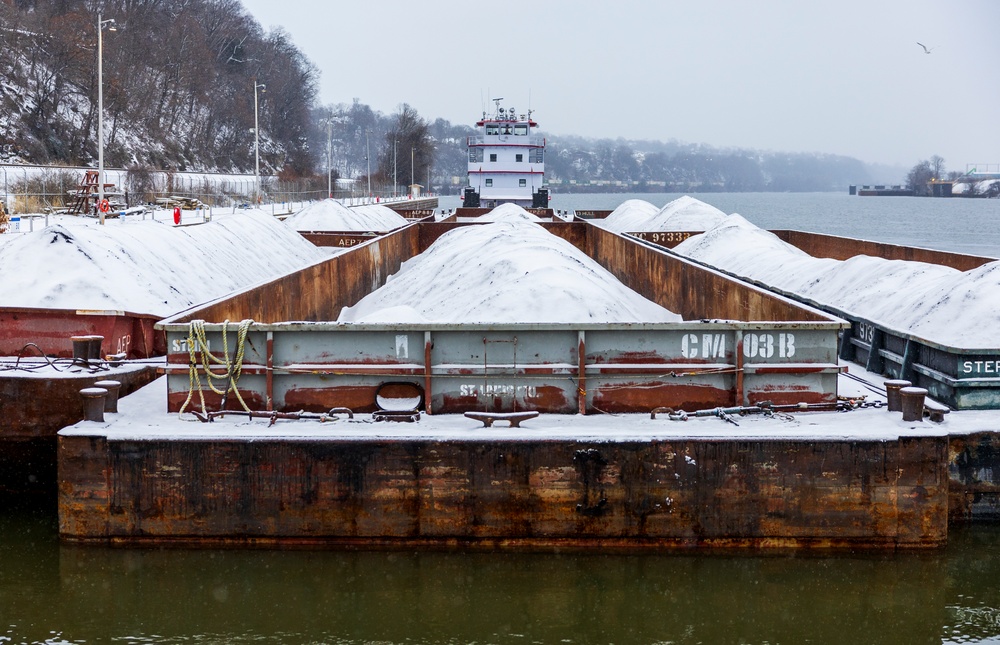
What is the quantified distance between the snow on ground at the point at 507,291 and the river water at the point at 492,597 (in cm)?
281

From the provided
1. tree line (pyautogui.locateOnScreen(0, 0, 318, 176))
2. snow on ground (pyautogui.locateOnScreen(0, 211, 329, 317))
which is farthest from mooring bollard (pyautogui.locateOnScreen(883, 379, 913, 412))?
tree line (pyautogui.locateOnScreen(0, 0, 318, 176))

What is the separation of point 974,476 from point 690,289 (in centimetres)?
680

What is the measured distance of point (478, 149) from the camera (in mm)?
56281

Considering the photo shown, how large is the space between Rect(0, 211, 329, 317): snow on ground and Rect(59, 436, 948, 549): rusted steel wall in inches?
159

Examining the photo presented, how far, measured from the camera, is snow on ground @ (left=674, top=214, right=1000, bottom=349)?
10578mm

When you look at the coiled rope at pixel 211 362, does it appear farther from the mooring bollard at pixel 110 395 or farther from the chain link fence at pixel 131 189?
the chain link fence at pixel 131 189

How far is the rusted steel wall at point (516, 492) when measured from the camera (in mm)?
8414

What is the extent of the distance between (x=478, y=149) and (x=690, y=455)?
49.1 meters

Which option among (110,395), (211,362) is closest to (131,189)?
(110,395)

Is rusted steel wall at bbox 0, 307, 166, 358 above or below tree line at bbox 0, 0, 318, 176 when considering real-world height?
below

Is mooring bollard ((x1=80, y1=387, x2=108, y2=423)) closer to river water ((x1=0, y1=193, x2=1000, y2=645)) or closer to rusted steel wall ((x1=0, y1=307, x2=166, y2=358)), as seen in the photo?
river water ((x1=0, y1=193, x2=1000, y2=645))

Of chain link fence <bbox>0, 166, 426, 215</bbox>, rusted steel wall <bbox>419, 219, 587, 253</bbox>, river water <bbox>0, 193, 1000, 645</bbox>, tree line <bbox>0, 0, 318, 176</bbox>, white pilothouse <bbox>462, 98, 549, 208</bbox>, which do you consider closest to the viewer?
river water <bbox>0, 193, 1000, 645</bbox>

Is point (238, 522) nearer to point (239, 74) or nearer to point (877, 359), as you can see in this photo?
point (877, 359)

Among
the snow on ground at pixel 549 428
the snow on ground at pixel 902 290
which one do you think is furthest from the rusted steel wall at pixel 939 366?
the snow on ground at pixel 549 428
